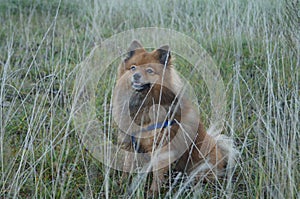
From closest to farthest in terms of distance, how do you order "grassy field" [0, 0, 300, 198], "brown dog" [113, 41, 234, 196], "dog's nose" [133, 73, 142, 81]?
1. "grassy field" [0, 0, 300, 198]
2. "brown dog" [113, 41, 234, 196]
3. "dog's nose" [133, 73, 142, 81]

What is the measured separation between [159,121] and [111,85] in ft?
3.53

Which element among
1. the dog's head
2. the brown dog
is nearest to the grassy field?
the brown dog

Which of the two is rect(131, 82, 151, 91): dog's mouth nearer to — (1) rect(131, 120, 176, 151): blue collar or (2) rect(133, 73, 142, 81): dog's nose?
(2) rect(133, 73, 142, 81): dog's nose

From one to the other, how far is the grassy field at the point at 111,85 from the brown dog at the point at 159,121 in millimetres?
167

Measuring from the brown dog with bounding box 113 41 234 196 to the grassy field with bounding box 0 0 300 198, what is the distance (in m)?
0.17

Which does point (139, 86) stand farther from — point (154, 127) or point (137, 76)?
point (154, 127)

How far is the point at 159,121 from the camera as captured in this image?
243cm

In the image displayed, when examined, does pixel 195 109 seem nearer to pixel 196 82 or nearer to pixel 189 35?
pixel 196 82

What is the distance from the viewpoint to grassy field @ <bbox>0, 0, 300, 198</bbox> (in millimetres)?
1951

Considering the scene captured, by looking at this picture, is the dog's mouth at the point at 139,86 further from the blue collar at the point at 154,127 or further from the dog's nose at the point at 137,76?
the blue collar at the point at 154,127

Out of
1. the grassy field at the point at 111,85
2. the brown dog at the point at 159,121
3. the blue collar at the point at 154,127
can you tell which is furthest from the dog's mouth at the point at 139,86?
the grassy field at the point at 111,85

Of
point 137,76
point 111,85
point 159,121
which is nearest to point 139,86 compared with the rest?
point 137,76

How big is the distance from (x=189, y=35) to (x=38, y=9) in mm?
2483

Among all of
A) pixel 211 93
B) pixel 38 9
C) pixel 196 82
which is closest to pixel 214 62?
pixel 196 82
